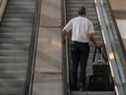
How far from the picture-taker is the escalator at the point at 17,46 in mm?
8844

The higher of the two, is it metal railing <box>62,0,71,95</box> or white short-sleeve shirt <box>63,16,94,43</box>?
white short-sleeve shirt <box>63,16,94,43</box>

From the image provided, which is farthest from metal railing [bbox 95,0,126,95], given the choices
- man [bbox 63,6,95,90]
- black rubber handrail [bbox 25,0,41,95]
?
black rubber handrail [bbox 25,0,41,95]

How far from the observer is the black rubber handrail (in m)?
8.42

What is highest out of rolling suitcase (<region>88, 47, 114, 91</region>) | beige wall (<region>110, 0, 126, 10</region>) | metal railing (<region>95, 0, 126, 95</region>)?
beige wall (<region>110, 0, 126, 10</region>)

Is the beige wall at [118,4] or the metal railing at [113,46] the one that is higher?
the beige wall at [118,4]

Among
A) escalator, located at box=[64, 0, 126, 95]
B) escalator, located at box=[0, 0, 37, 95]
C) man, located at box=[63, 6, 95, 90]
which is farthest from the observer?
man, located at box=[63, 6, 95, 90]

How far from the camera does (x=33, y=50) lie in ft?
32.6

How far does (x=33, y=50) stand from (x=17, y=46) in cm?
80

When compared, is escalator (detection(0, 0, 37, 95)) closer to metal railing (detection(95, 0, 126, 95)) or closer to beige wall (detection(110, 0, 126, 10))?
metal railing (detection(95, 0, 126, 95))

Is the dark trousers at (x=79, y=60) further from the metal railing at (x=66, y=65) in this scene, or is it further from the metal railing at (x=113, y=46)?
the metal railing at (x=113, y=46)

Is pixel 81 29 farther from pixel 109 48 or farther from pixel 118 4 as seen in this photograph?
pixel 118 4

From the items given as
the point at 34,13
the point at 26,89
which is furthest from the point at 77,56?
the point at 34,13

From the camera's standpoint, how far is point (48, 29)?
1141 cm

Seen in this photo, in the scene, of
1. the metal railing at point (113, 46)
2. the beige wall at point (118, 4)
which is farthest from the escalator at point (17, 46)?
the beige wall at point (118, 4)
